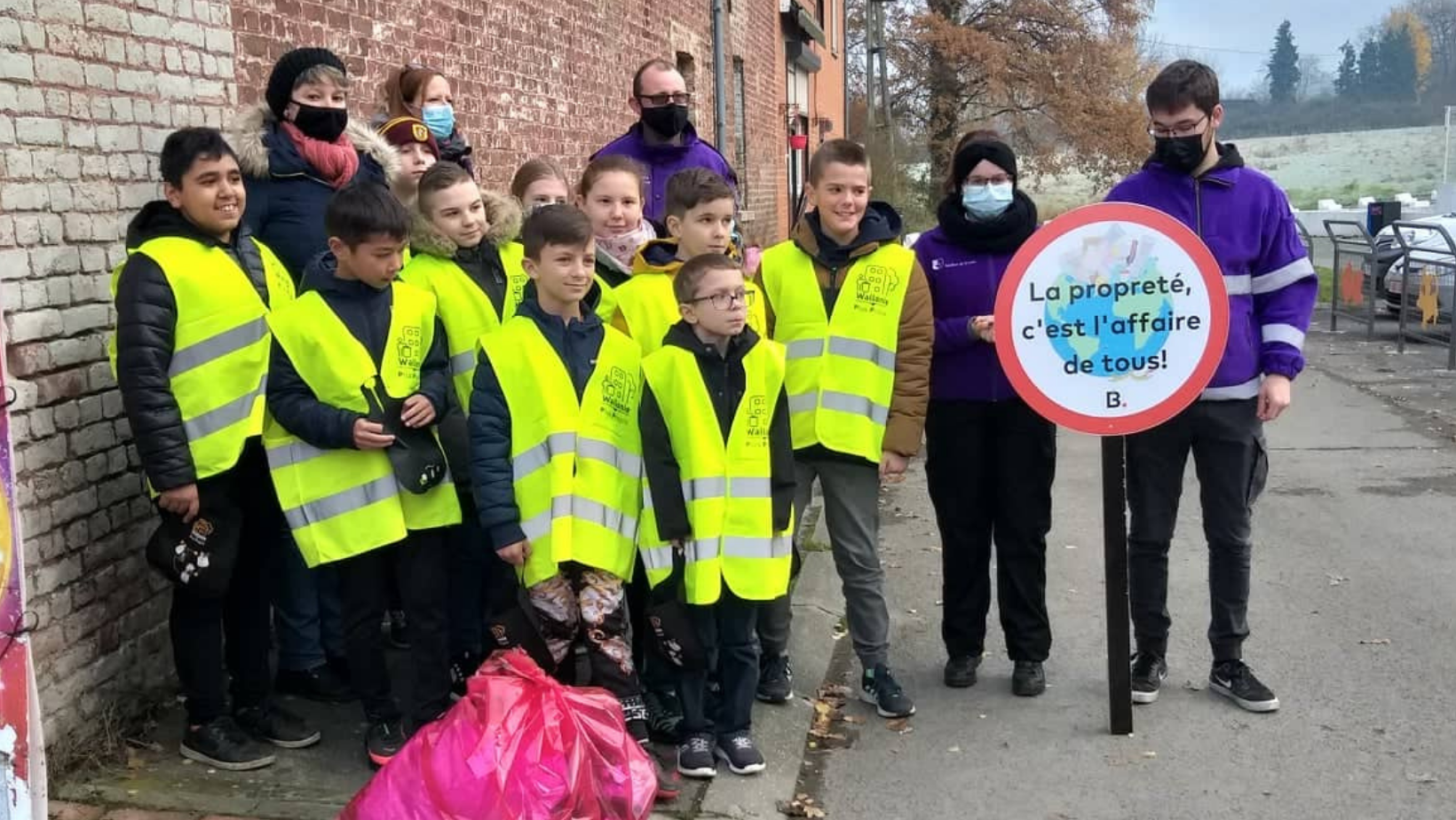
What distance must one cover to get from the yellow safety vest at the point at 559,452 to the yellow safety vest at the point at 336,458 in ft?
1.08

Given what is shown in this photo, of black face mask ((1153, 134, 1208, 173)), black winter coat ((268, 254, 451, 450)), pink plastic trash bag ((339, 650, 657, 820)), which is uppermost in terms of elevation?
black face mask ((1153, 134, 1208, 173))

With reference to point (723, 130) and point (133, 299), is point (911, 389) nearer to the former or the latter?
point (133, 299)

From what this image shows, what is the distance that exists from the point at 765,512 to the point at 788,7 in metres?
19.2

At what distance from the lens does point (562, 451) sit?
12.8 ft

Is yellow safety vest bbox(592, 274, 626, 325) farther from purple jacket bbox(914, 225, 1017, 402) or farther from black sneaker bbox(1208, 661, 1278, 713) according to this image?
black sneaker bbox(1208, 661, 1278, 713)

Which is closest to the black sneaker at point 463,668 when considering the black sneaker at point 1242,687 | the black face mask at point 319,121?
the black face mask at point 319,121

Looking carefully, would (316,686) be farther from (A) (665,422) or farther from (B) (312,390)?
(A) (665,422)

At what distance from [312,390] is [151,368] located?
437mm

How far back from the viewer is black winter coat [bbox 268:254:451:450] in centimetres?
381

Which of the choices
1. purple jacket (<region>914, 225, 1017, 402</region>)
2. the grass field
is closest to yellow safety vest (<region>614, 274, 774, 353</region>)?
purple jacket (<region>914, 225, 1017, 402</region>)

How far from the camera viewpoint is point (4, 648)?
276 centimetres

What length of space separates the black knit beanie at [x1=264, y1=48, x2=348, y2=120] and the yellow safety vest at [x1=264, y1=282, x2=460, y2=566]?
0.95 m

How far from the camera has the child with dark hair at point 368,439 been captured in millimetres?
3855

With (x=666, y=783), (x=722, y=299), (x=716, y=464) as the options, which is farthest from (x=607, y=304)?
(x=666, y=783)
